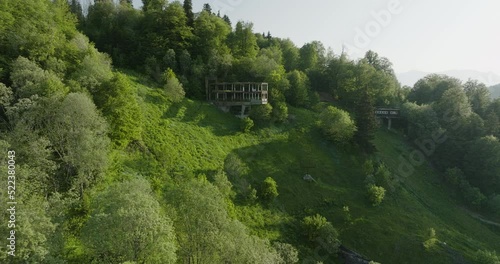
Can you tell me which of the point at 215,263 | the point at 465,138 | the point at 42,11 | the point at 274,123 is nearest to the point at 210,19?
the point at 274,123

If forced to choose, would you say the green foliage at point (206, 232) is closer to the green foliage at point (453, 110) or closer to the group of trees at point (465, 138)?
the group of trees at point (465, 138)

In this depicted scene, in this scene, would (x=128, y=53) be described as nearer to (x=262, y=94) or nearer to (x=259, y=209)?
(x=262, y=94)

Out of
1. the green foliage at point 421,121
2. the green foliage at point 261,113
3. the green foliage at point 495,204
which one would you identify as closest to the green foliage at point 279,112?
the green foliage at point 261,113

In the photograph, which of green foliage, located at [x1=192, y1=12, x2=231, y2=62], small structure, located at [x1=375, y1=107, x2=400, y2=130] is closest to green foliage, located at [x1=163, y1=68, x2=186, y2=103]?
green foliage, located at [x1=192, y1=12, x2=231, y2=62]

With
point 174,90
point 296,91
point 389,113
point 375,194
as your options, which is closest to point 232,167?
point 174,90

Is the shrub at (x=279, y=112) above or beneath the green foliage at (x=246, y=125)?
above
